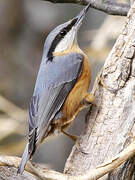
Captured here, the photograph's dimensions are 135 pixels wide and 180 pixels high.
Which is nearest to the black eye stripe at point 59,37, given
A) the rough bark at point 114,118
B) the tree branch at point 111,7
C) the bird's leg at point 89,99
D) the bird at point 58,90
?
the bird at point 58,90

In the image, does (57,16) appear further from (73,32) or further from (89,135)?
(89,135)

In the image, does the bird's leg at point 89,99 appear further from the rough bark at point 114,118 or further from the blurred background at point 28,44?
the blurred background at point 28,44

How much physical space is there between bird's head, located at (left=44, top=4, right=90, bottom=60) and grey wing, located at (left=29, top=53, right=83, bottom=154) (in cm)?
9

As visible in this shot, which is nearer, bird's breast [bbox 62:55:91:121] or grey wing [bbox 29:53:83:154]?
grey wing [bbox 29:53:83:154]

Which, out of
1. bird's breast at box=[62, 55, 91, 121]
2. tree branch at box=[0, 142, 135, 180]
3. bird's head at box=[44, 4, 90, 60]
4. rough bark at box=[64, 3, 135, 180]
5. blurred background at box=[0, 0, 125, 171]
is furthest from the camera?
blurred background at box=[0, 0, 125, 171]

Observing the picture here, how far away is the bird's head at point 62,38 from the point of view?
9.98 feet

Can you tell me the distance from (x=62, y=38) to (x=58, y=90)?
1.42 feet

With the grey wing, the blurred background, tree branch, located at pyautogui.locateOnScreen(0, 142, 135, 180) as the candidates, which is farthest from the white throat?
the blurred background

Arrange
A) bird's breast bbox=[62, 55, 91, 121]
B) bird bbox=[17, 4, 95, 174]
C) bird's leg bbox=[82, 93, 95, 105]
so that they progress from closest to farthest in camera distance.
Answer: bird's leg bbox=[82, 93, 95, 105] < bird bbox=[17, 4, 95, 174] < bird's breast bbox=[62, 55, 91, 121]

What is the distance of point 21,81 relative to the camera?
553 cm

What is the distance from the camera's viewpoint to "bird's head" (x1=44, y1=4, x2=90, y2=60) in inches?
120

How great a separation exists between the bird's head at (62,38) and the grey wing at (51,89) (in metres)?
0.09

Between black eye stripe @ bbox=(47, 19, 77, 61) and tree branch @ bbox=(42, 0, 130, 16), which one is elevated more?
tree branch @ bbox=(42, 0, 130, 16)

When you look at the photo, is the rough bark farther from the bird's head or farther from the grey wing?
the bird's head
